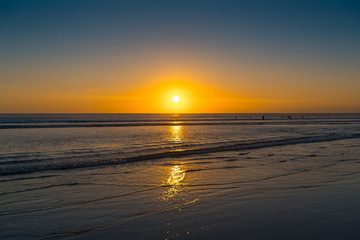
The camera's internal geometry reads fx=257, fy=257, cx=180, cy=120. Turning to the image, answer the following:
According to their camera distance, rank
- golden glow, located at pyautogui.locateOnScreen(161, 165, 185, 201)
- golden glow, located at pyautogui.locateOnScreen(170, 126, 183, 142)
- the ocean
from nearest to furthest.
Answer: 1. the ocean
2. golden glow, located at pyautogui.locateOnScreen(161, 165, 185, 201)
3. golden glow, located at pyautogui.locateOnScreen(170, 126, 183, 142)

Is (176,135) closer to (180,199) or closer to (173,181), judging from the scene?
(173,181)

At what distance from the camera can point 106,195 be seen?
285 inches

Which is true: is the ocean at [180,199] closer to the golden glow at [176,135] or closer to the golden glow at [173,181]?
the golden glow at [173,181]

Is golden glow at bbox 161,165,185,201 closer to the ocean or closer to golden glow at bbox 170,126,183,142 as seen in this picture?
the ocean

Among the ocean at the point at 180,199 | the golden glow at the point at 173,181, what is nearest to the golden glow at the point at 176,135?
the ocean at the point at 180,199

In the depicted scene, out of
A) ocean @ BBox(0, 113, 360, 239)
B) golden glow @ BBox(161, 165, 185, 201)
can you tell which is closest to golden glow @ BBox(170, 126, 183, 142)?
ocean @ BBox(0, 113, 360, 239)

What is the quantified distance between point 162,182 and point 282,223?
14.4 ft

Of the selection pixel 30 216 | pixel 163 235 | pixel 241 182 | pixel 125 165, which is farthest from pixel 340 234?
pixel 125 165

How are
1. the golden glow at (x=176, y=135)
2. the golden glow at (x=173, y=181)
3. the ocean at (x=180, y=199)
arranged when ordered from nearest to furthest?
1. the ocean at (x=180, y=199)
2. the golden glow at (x=173, y=181)
3. the golden glow at (x=176, y=135)

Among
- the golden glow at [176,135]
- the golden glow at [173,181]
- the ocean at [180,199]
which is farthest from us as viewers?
the golden glow at [176,135]

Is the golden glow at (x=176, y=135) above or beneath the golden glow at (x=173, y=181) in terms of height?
above

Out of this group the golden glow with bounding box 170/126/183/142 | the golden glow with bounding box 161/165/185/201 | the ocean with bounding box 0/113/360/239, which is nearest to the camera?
the ocean with bounding box 0/113/360/239

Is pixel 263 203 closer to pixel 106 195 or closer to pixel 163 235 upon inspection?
pixel 163 235

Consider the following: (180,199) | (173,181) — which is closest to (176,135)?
(173,181)
